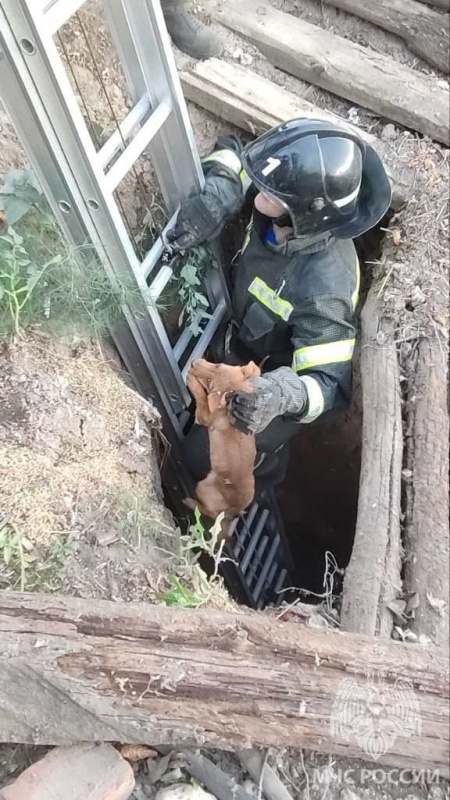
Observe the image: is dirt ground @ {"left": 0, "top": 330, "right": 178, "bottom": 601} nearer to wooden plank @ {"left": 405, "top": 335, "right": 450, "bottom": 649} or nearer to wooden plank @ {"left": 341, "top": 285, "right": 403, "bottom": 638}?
wooden plank @ {"left": 341, "top": 285, "right": 403, "bottom": 638}

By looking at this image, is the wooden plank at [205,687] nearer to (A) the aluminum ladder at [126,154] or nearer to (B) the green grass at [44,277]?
(B) the green grass at [44,277]

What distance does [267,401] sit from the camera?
2.38m

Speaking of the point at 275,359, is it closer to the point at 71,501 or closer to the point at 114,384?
the point at 114,384

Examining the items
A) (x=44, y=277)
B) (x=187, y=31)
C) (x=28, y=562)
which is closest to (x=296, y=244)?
(x=44, y=277)

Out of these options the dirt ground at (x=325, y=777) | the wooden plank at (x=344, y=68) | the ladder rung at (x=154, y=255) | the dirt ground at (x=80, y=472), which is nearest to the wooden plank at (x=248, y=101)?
the wooden plank at (x=344, y=68)

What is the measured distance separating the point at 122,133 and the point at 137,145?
0.07 meters

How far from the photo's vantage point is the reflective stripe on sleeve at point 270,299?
9.00ft

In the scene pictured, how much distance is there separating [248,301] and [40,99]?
1222mm

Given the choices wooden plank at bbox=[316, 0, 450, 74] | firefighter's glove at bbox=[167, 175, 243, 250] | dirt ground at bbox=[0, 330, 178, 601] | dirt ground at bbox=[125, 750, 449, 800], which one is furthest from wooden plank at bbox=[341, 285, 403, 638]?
wooden plank at bbox=[316, 0, 450, 74]

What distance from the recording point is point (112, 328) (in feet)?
8.33

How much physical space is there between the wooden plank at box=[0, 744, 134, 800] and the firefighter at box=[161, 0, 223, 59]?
2834 mm

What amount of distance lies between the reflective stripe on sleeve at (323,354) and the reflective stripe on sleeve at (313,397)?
0.22ft

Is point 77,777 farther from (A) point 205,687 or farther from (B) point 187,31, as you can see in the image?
(B) point 187,31

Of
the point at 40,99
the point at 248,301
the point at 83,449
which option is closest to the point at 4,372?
the point at 83,449
